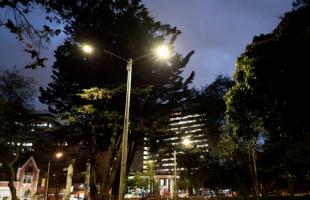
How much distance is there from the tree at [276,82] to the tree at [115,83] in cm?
663

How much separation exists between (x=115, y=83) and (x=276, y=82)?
1183 cm

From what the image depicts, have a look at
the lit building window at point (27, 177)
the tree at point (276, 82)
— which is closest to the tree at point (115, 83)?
the tree at point (276, 82)

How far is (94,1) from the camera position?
9.68 meters

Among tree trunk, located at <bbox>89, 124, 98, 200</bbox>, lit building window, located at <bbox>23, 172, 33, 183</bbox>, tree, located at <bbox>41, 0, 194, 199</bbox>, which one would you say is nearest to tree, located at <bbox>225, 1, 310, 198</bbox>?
tree, located at <bbox>41, 0, 194, 199</bbox>

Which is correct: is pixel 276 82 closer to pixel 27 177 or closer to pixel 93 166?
pixel 93 166

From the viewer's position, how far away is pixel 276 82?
12.1 metres

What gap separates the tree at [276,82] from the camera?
1119cm

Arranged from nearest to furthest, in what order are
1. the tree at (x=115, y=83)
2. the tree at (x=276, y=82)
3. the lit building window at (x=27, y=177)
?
the tree at (x=276, y=82) < the tree at (x=115, y=83) < the lit building window at (x=27, y=177)

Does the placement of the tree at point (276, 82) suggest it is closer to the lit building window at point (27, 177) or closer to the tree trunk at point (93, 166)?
the tree trunk at point (93, 166)

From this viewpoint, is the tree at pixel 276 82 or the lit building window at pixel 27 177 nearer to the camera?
the tree at pixel 276 82

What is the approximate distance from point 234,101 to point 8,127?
24.4 meters

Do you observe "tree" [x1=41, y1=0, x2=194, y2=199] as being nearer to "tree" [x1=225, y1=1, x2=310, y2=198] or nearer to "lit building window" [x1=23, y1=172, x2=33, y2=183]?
"tree" [x1=225, y1=1, x2=310, y2=198]

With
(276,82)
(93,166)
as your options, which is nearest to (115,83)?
(93,166)

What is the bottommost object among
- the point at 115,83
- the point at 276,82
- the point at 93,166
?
the point at 93,166
